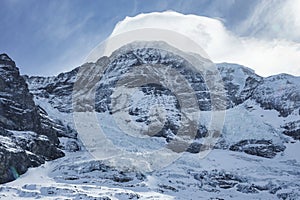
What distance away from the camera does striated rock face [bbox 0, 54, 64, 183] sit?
276 feet

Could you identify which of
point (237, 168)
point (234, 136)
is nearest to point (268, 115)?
point (234, 136)

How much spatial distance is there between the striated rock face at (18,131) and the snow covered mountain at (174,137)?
1.65 m

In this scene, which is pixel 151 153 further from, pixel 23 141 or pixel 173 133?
pixel 173 133

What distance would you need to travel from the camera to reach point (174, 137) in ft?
429

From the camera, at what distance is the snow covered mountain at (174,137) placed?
7900 cm

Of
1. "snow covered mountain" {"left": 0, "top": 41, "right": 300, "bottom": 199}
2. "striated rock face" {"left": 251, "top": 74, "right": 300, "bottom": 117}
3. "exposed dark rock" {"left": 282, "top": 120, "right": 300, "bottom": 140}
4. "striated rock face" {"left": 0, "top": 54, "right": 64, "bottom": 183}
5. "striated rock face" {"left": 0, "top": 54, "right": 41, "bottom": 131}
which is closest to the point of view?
"snow covered mountain" {"left": 0, "top": 41, "right": 300, "bottom": 199}

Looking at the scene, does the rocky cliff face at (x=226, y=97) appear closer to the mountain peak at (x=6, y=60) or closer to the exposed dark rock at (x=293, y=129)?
the exposed dark rock at (x=293, y=129)

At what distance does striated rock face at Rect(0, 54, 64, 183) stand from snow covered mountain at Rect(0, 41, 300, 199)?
165 centimetres

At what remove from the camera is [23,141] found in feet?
317

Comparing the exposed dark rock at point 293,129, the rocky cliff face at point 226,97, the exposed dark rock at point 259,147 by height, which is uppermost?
the rocky cliff face at point 226,97

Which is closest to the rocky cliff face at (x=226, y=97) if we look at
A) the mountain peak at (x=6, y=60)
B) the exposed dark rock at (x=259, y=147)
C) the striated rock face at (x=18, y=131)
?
the exposed dark rock at (x=259, y=147)

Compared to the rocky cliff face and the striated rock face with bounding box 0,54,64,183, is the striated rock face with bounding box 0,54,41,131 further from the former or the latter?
the rocky cliff face

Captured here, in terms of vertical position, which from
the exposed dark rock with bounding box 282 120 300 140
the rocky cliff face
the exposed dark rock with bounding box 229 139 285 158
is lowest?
the exposed dark rock with bounding box 229 139 285 158

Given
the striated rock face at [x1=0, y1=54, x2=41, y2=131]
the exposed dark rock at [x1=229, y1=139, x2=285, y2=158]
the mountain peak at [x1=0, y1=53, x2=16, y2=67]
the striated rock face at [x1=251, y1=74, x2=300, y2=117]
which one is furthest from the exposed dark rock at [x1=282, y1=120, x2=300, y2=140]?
the mountain peak at [x1=0, y1=53, x2=16, y2=67]
